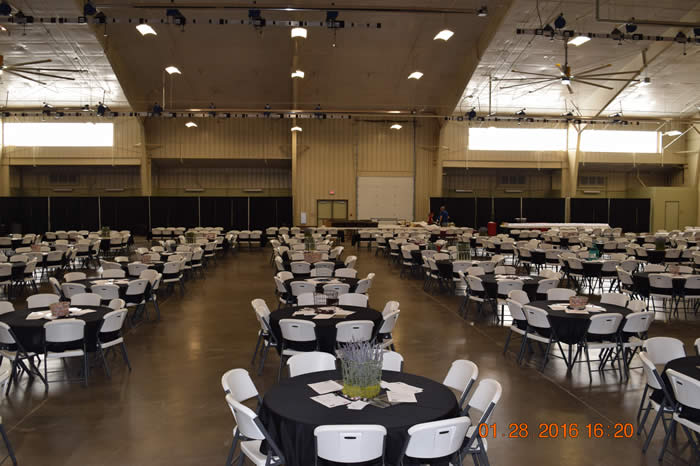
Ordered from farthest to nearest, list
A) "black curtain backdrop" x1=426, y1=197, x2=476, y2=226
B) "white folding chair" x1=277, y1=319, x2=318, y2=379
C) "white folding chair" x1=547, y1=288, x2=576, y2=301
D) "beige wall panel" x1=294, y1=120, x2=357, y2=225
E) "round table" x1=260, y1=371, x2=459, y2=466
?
1. "black curtain backdrop" x1=426, y1=197, x2=476, y2=226
2. "beige wall panel" x1=294, y1=120, x2=357, y2=225
3. "white folding chair" x1=547, y1=288, x2=576, y2=301
4. "white folding chair" x1=277, y1=319, x2=318, y2=379
5. "round table" x1=260, y1=371, x2=459, y2=466

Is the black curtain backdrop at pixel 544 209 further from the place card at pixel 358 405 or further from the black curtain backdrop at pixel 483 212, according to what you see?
the place card at pixel 358 405

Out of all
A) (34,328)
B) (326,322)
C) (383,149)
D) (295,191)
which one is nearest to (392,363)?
(326,322)

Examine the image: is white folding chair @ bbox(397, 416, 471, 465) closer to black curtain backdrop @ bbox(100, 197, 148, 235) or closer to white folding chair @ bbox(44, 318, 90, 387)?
white folding chair @ bbox(44, 318, 90, 387)

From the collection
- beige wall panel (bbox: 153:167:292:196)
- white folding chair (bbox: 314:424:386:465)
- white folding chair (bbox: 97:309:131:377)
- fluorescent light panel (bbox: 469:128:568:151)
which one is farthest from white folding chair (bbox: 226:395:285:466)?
fluorescent light panel (bbox: 469:128:568:151)

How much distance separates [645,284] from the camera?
9508 mm

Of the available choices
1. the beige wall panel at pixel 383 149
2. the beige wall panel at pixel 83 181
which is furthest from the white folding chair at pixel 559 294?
the beige wall panel at pixel 83 181

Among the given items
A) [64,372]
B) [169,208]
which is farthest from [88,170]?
[64,372]

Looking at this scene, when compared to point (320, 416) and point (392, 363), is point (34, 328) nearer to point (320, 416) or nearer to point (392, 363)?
point (392, 363)

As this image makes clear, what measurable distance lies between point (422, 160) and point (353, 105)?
4708 mm

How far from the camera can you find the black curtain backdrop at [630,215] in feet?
97.8

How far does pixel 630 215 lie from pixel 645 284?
22698 mm

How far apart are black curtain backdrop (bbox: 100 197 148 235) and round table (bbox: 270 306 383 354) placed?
23.1 m

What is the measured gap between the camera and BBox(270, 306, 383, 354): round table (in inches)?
229

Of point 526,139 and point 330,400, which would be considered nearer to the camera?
point 330,400
